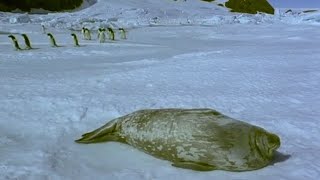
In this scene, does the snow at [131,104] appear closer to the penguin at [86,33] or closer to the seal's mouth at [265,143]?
the seal's mouth at [265,143]

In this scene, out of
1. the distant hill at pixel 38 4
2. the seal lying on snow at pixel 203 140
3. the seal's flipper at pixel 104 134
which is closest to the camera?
the seal lying on snow at pixel 203 140

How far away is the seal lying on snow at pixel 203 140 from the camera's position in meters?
2.24

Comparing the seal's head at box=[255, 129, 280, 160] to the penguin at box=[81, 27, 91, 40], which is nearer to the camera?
the seal's head at box=[255, 129, 280, 160]

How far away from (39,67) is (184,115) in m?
4.79

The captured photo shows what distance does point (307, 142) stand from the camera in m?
2.79

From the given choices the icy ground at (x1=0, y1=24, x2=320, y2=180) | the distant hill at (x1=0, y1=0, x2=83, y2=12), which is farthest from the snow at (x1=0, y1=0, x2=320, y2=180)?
the distant hill at (x1=0, y1=0, x2=83, y2=12)

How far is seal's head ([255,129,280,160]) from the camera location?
7.45ft

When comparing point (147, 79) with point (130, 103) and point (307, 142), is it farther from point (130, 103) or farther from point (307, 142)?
point (307, 142)

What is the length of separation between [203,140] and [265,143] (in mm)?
337

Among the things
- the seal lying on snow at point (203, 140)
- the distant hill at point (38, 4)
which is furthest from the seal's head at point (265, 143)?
the distant hill at point (38, 4)

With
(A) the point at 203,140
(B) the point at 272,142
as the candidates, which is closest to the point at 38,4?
(A) the point at 203,140

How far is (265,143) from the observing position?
229 centimetres

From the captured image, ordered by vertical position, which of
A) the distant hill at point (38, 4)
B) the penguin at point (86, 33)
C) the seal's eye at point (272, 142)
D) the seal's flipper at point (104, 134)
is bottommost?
the penguin at point (86, 33)

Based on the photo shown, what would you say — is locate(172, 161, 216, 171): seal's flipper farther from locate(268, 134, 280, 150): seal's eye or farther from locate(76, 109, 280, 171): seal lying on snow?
locate(268, 134, 280, 150): seal's eye
